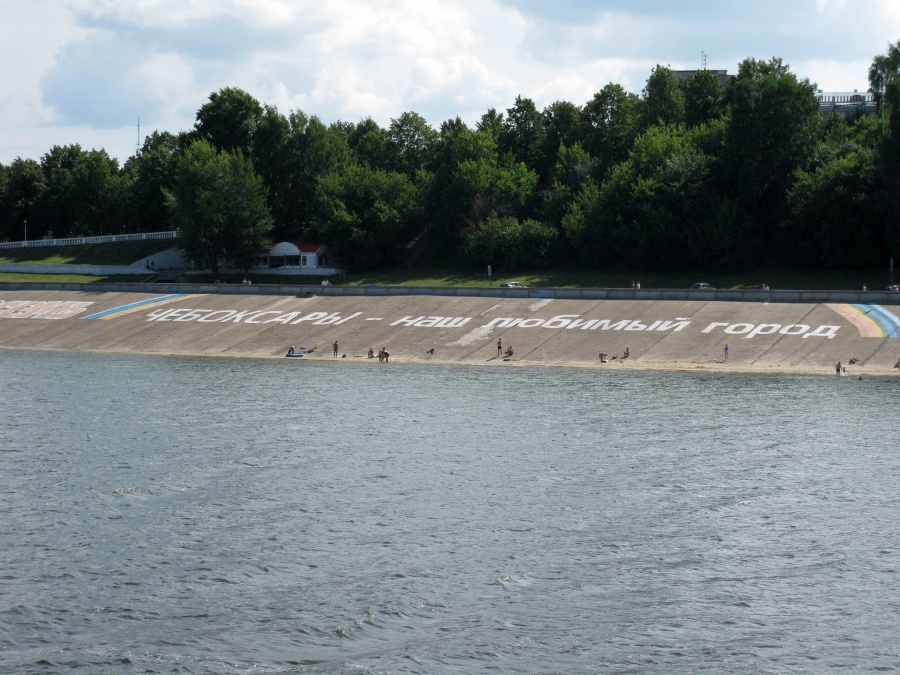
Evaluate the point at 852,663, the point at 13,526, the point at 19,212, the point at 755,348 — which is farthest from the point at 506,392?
the point at 19,212

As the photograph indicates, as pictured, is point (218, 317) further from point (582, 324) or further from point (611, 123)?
point (611, 123)

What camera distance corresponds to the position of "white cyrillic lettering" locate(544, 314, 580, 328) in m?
78.5

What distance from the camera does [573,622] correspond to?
25547mm

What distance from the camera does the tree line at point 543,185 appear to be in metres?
98.2

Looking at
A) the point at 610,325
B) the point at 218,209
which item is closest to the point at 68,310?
the point at 218,209

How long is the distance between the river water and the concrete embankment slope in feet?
46.6

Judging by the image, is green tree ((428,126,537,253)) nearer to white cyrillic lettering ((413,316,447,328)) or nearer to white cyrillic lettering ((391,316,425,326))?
white cyrillic lettering ((391,316,425,326))

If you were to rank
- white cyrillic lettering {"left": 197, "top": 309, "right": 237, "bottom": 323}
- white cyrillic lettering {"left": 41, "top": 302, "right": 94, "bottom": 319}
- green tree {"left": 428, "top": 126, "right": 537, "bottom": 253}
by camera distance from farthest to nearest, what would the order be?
1. green tree {"left": 428, "top": 126, "right": 537, "bottom": 253}
2. white cyrillic lettering {"left": 41, "top": 302, "right": 94, "bottom": 319}
3. white cyrillic lettering {"left": 197, "top": 309, "right": 237, "bottom": 323}

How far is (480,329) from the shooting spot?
3115 inches

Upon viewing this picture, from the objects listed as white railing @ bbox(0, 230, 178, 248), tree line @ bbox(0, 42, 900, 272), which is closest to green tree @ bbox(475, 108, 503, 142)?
tree line @ bbox(0, 42, 900, 272)

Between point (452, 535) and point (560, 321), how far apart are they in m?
48.7

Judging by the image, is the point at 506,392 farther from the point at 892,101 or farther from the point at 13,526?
the point at 892,101

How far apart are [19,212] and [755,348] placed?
117668mm

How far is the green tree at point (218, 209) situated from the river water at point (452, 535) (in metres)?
65.4
